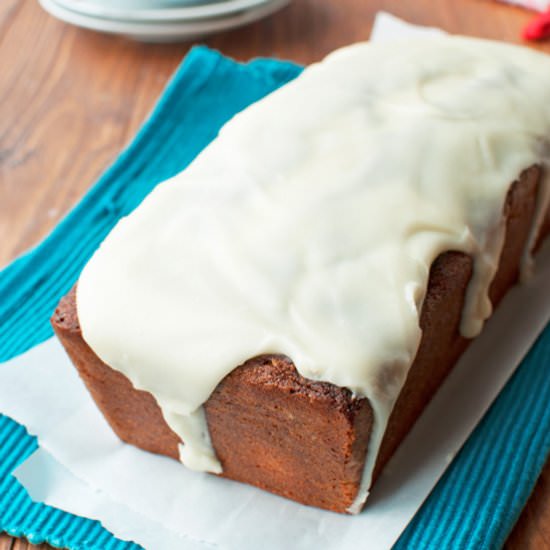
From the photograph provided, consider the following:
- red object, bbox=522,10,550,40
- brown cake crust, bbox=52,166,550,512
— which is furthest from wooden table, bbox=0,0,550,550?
brown cake crust, bbox=52,166,550,512

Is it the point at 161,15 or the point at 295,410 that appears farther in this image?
the point at 161,15

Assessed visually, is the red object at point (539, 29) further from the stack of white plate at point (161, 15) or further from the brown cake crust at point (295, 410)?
the brown cake crust at point (295, 410)

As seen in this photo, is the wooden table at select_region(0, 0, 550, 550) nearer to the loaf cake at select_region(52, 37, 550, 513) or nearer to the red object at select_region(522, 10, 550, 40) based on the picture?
the red object at select_region(522, 10, 550, 40)

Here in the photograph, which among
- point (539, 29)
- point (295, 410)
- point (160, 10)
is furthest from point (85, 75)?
point (295, 410)

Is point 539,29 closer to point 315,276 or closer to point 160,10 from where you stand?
point 160,10

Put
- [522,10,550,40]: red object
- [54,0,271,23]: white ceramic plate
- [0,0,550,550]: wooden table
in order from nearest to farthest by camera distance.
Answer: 1. [0,0,550,550]: wooden table
2. [54,0,271,23]: white ceramic plate
3. [522,10,550,40]: red object

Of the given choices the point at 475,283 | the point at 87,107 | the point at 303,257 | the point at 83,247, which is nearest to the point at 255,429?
the point at 303,257
